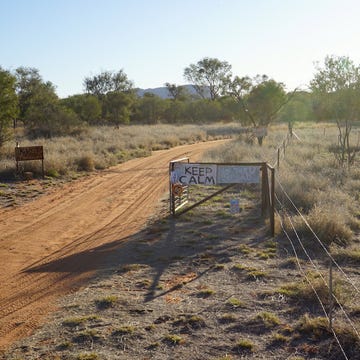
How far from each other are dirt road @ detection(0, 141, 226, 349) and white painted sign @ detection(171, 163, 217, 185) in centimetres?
144

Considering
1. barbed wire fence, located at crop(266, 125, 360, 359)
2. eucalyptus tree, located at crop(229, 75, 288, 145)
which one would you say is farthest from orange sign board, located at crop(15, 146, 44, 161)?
eucalyptus tree, located at crop(229, 75, 288, 145)

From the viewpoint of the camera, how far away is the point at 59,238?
11078mm

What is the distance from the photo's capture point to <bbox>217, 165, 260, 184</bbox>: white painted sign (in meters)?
12.1

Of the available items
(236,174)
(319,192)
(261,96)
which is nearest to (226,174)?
(236,174)

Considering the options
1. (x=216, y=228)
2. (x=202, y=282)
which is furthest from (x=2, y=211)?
(x=202, y=282)

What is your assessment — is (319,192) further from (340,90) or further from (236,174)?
(340,90)

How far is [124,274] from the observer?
8.59 metres

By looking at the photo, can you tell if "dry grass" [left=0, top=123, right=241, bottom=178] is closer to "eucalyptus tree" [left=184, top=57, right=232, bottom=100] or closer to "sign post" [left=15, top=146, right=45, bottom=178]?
"sign post" [left=15, top=146, right=45, bottom=178]

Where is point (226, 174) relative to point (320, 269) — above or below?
above

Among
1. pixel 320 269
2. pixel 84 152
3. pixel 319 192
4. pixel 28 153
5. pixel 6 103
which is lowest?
pixel 320 269

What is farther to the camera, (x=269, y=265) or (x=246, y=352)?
(x=269, y=265)

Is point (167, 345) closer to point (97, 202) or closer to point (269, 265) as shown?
point (269, 265)

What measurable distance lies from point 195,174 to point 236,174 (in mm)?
974

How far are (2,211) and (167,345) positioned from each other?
9.46 m
